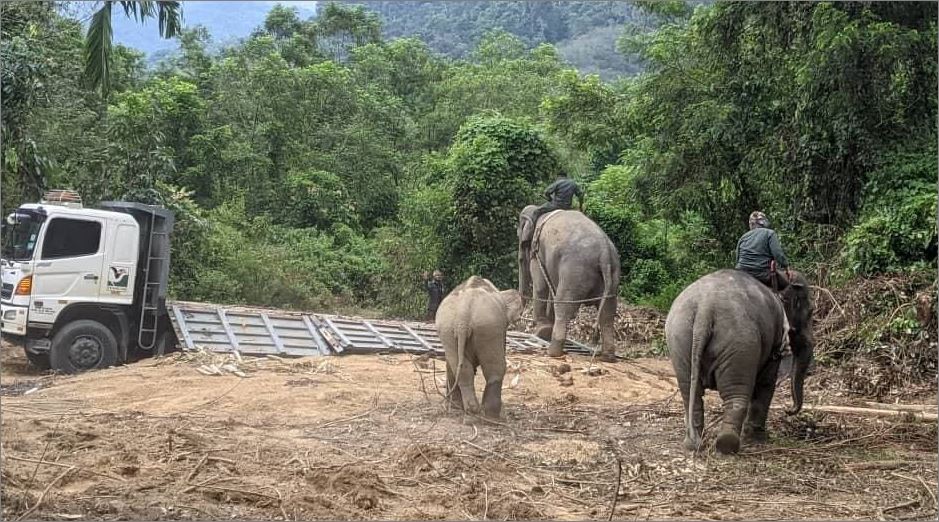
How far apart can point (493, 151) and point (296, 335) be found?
7711 millimetres

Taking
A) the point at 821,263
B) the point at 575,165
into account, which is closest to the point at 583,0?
the point at 575,165

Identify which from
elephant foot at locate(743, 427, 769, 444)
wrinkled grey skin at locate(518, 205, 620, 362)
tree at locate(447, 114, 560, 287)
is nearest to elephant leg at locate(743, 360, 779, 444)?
elephant foot at locate(743, 427, 769, 444)

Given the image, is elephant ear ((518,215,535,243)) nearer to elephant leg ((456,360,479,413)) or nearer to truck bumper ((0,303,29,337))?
elephant leg ((456,360,479,413))

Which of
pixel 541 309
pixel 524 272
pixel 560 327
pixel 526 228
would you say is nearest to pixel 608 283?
pixel 560 327

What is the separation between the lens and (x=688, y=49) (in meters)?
17.0

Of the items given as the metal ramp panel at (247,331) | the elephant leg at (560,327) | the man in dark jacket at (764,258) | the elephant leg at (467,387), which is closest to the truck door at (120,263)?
the metal ramp panel at (247,331)

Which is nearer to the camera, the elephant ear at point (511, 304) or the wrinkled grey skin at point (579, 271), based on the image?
the elephant ear at point (511, 304)

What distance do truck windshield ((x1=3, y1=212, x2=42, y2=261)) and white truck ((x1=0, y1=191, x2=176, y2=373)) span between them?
0.04 feet

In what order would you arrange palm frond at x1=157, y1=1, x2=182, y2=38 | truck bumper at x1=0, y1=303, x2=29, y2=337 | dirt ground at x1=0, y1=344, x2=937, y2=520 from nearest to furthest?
dirt ground at x1=0, y1=344, x2=937, y2=520 → truck bumper at x1=0, y1=303, x2=29, y2=337 → palm frond at x1=157, y1=1, x2=182, y2=38

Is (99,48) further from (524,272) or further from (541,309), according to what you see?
(541,309)

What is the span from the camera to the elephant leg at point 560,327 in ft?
41.0

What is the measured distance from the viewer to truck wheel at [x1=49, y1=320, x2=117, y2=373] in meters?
11.9

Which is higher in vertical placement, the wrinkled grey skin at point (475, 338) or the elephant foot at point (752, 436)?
the wrinkled grey skin at point (475, 338)

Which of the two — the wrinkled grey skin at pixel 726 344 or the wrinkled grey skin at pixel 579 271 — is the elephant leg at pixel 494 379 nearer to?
the wrinkled grey skin at pixel 726 344
